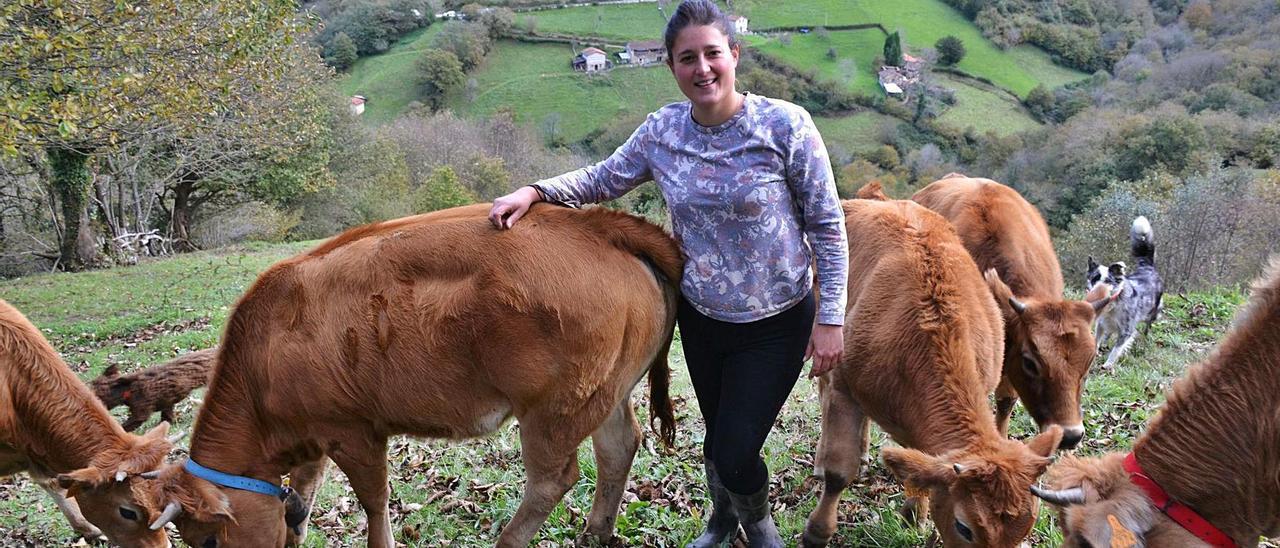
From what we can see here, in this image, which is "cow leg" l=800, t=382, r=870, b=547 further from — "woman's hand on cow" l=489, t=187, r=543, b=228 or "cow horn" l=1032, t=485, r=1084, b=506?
"woman's hand on cow" l=489, t=187, r=543, b=228

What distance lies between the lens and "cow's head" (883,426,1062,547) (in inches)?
128

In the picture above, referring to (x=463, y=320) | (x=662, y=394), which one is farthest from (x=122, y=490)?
(x=662, y=394)

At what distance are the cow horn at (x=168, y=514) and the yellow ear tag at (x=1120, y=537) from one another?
4287mm

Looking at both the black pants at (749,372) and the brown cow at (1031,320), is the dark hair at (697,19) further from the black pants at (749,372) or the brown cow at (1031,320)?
the brown cow at (1031,320)

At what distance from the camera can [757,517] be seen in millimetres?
3832

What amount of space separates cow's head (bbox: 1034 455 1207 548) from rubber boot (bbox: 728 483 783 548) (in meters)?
1.27

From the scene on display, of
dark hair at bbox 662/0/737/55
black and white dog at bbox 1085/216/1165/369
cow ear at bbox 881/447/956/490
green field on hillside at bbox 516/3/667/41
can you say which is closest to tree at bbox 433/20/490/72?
green field on hillside at bbox 516/3/667/41

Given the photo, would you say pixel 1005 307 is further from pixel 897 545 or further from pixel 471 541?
pixel 471 541

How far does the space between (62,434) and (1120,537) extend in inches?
213

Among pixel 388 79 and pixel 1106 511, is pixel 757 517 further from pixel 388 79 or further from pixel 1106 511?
pixel 388 79

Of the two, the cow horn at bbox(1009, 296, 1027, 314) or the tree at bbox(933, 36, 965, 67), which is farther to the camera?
the tree at bbox(933, 36, 965, 67)

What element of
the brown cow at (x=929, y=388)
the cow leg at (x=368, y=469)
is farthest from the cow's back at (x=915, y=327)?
the cow leg at (x=368, y=469)

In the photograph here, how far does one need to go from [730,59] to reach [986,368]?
2.40 m

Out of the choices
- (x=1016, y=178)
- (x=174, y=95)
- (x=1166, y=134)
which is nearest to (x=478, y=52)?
(x=1016, y=178)
